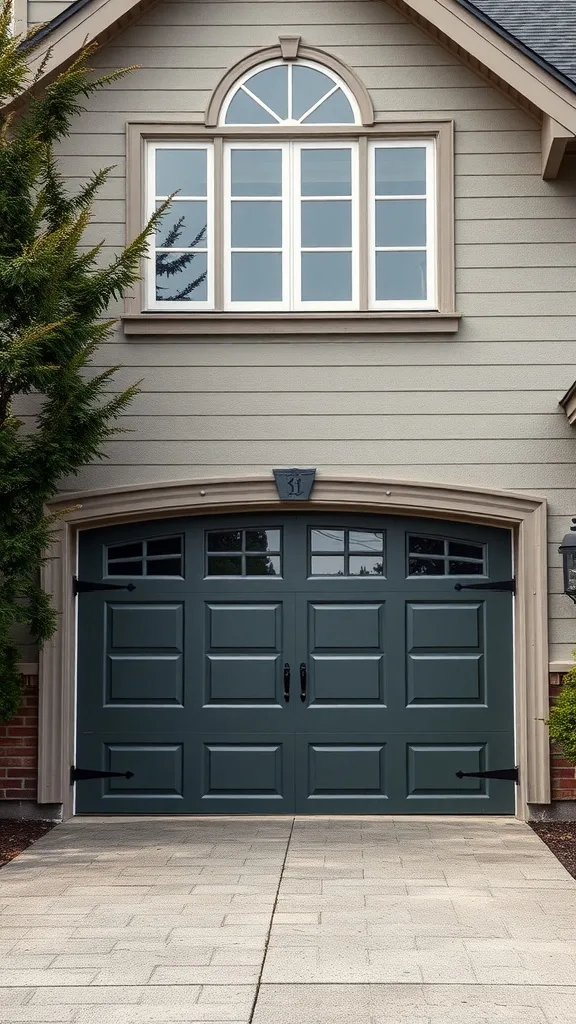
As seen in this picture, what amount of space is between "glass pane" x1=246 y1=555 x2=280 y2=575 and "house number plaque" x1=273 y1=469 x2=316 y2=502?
0.54 meters

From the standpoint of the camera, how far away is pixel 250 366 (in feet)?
30.8

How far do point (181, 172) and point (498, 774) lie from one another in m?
5.44

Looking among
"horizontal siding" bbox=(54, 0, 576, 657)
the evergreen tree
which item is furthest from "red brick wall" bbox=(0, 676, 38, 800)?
"horizontal siding" bbox=(54, 0, 576, 657)

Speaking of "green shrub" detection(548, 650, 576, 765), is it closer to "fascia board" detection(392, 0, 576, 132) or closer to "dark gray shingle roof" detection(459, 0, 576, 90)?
"fascia board" detection(392, 0, 576, 132)

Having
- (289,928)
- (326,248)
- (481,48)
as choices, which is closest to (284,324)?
(326,248)

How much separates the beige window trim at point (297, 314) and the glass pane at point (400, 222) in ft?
0.54

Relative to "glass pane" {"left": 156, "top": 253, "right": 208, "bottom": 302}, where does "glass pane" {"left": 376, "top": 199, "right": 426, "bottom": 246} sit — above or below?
above

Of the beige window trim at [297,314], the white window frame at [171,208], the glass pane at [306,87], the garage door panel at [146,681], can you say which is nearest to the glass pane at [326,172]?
the beige window trim at [297,314]

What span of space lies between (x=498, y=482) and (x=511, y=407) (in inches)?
23.7

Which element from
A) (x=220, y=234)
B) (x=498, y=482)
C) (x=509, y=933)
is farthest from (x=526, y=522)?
(x=509, y=933)

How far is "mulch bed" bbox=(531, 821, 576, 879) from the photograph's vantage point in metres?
7.69

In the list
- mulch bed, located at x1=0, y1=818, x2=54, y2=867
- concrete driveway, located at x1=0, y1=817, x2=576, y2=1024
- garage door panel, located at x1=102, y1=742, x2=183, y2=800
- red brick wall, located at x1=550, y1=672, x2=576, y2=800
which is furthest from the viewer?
garage door panel, located at x1=102, y1=742, x2=183, y2=800

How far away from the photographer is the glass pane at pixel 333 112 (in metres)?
9.55

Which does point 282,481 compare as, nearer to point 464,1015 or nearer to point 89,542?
point 89,542
